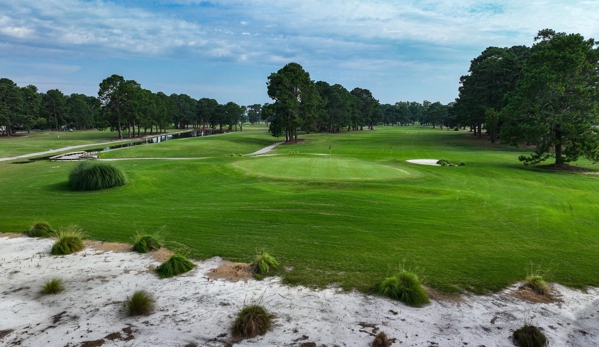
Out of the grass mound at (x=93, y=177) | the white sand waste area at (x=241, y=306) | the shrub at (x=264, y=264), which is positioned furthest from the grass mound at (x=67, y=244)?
the grass mound at (x=93, y=177)

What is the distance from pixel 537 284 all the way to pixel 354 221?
503 centimetres

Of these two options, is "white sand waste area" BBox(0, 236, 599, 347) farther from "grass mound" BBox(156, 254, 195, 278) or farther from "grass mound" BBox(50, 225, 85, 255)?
"grass mound" BBox(50, 225, 85, 255)

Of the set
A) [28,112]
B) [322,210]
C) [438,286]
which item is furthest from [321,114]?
[438,286]

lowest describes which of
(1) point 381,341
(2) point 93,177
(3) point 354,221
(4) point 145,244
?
(1) point 381,341

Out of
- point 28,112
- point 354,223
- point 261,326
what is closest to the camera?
point 261,326

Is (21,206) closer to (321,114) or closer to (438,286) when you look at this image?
(438,286)

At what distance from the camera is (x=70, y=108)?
101375 millimetres

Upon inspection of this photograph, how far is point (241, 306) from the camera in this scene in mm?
5902

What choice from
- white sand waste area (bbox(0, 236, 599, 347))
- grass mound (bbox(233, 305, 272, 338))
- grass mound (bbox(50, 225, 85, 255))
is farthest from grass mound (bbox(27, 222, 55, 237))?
grass mound (bbox(233, 305, 272, 338))

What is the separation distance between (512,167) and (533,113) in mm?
4397

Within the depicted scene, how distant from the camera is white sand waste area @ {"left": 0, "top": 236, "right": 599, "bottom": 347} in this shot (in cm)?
Answer: 505

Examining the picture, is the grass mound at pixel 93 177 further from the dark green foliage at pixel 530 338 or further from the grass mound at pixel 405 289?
the dark green foliage at pixel 530 338

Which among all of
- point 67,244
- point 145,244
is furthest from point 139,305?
point 67,244

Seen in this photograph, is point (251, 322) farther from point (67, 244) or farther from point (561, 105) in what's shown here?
point (561, 105)
